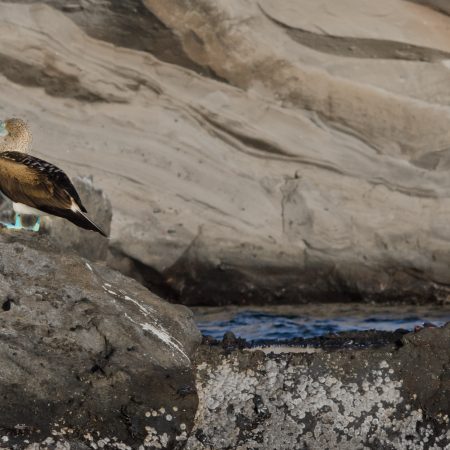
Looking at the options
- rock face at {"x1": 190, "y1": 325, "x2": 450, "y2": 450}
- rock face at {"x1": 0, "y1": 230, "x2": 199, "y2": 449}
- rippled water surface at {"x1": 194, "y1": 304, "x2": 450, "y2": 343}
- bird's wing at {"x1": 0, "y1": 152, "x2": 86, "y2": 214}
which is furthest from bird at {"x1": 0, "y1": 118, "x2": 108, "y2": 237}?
rippled water surface at {"x1": 194, "y1": 304, "x2": 450, "y2": 343}

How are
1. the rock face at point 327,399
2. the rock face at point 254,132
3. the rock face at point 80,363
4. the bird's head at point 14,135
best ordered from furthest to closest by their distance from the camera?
the rock face at point 254,132
the bird's head at point 14,135
the rock face at point 327,399
the rock face at point 80,363

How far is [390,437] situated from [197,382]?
3.44ft

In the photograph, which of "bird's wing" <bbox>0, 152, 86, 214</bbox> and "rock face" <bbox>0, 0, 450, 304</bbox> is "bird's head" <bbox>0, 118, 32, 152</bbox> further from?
"rock face" <bbox>0, 0, 450, 304</bbox>

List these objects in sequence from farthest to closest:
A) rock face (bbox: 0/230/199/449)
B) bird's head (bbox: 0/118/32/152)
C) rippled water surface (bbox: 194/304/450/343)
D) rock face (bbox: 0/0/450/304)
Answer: rock face (bbox: 0/0/450/304), rippled water surface (bbox: 194/304/450/343), bird's head (bbox: 0/118/32/152), rock face (bbox: 0/230/199/449)

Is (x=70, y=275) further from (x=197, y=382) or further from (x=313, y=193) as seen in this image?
(x=313, y=193)

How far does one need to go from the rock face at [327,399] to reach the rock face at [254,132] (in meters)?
5.39

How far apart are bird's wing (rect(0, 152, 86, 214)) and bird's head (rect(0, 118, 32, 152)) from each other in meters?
0.94

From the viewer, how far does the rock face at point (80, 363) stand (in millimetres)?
6008

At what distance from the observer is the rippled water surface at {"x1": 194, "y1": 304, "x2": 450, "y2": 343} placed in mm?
10039

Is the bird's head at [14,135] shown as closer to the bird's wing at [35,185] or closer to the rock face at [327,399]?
the bird's wing at [35,185]

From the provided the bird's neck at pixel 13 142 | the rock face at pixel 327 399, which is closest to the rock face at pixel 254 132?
the bird's neck at pixel 13 142

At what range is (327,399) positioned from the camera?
6234mm

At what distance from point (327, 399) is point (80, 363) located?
1.31 metres

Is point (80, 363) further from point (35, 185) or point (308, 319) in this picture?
point (308, 319)
